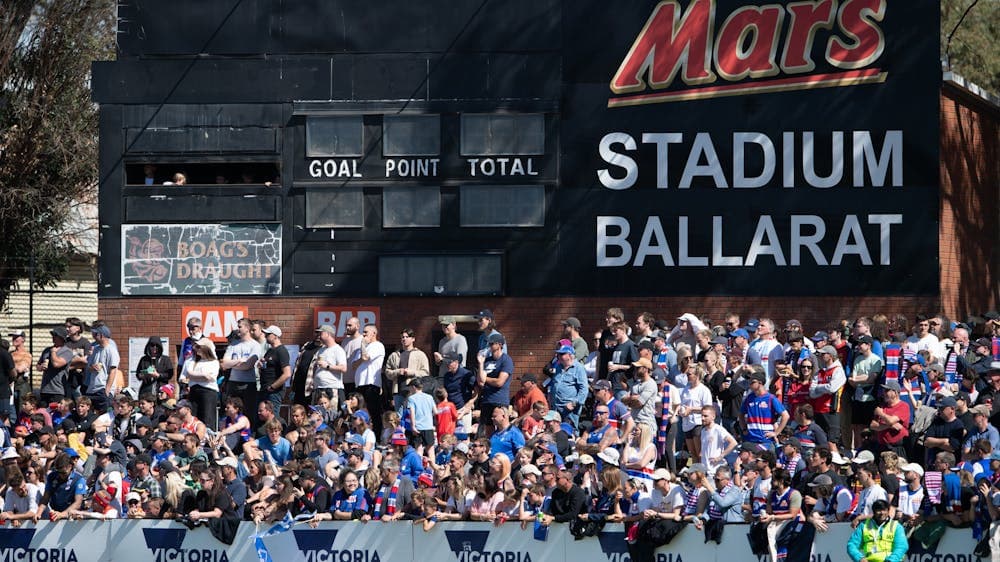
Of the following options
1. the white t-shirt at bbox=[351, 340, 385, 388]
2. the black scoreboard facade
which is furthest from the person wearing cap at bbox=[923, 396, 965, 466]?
the white t-shirt at bbox=[351, 340, 385, 388]

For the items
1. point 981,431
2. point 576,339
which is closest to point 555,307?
point 576,339

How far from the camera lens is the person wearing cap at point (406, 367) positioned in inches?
826

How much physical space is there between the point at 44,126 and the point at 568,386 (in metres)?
14.7

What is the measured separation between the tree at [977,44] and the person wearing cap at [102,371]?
21.7 meters

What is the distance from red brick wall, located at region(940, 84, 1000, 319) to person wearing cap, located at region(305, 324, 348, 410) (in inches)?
309

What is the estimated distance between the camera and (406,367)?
69.3 ft

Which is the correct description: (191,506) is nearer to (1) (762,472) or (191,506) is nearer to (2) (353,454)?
(2) (353,454)

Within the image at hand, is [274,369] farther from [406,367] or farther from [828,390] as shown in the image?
[828,390]

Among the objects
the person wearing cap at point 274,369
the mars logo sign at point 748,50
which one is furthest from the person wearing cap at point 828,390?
the person wearing cap at point 274,369

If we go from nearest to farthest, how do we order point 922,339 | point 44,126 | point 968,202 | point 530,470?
point 530,470
point 922,339
point 968,202
point 44,126

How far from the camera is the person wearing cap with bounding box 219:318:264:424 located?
21266 mm

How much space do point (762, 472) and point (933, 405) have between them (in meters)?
2.76

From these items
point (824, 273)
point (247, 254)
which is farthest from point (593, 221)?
point (247, 254)

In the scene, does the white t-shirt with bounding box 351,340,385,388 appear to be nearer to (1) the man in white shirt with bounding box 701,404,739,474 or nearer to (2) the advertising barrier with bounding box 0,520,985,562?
(2) the advertising barrier with bounding box 0,520,985,562
